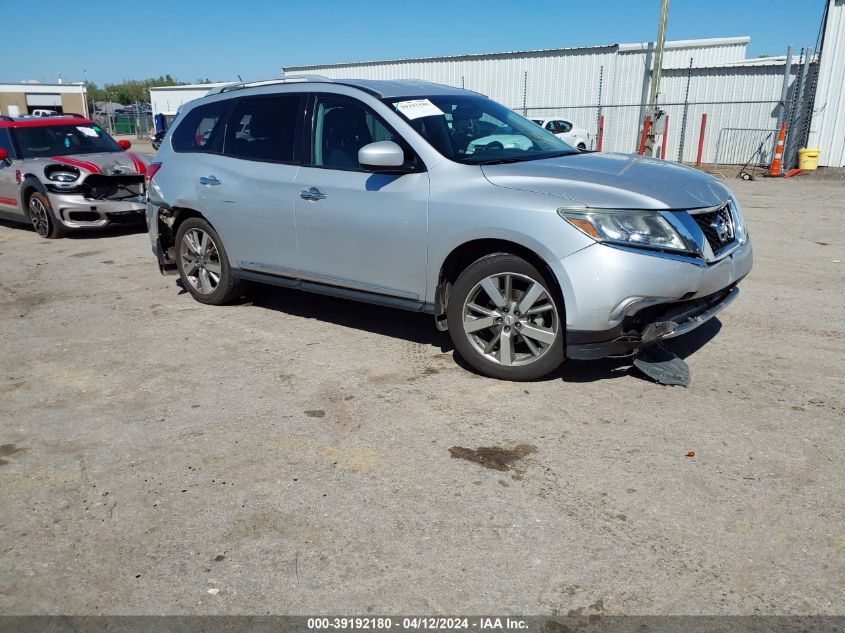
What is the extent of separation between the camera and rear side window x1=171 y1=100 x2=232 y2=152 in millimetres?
6027

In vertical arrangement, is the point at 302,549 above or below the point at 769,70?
below

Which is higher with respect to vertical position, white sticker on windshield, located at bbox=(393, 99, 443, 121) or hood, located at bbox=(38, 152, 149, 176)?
white sticker on windshield, located at bbox=(393, 99, 443, 121)

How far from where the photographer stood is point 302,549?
2855 mm

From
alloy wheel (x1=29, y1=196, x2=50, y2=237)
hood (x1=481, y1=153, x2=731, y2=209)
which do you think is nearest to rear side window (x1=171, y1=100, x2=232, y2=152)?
hood (x1=481, y1=153, x2=731, y2=209)

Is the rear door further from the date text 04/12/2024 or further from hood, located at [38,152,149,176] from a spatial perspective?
hood, located at [38,152,149,176]

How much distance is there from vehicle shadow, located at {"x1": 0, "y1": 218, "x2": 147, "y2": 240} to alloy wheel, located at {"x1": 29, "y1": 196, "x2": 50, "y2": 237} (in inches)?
6.1

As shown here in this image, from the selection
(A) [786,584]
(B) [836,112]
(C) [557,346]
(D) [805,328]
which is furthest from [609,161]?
(B) [836,112]

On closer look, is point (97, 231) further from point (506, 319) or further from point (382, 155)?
point (506, 319)

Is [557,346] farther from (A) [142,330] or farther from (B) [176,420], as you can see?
(A) [142,330]

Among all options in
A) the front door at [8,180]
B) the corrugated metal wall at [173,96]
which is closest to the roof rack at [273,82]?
the front door at [8,180]

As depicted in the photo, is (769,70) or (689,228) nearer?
(689,228)

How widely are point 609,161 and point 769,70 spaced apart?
22.5 metres

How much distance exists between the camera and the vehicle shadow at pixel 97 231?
1038cm

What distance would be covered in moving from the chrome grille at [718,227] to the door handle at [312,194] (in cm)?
252
